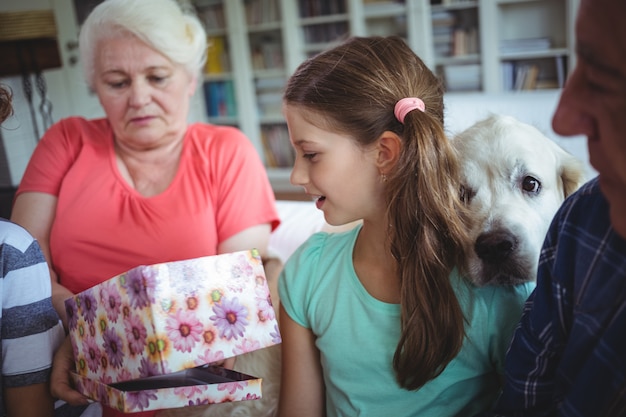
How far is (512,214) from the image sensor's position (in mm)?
1080

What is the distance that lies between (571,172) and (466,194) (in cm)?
20

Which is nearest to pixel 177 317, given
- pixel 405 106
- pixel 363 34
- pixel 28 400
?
pixel 28 400

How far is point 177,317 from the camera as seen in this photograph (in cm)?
87

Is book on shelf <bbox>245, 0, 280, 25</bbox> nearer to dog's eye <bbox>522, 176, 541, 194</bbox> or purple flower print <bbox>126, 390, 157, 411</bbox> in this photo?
dog's eye <bbox>522, 176, 541, 194</bbox>

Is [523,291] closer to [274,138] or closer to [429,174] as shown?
[429,174]

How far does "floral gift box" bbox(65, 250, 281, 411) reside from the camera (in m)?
0.86

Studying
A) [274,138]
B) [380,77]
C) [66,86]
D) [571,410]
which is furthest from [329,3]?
[571,410]

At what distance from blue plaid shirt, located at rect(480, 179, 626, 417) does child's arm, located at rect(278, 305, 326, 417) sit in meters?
0.36

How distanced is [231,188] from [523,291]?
2.50 ft

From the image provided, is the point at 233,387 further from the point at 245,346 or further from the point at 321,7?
the point at 321,7

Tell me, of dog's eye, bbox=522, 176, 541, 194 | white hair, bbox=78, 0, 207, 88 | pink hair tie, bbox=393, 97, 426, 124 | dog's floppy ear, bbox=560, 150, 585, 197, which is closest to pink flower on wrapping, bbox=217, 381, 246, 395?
pink hair tie, bbox=393, 97, 426, 124

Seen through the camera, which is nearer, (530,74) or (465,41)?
(530,74)

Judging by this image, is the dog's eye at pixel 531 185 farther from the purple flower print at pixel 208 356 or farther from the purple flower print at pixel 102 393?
the purple flower print at pixel 102 393

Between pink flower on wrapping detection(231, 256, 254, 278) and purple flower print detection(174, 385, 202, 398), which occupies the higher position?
pink flower on wrapping detection(231, 256, 254, 278)
